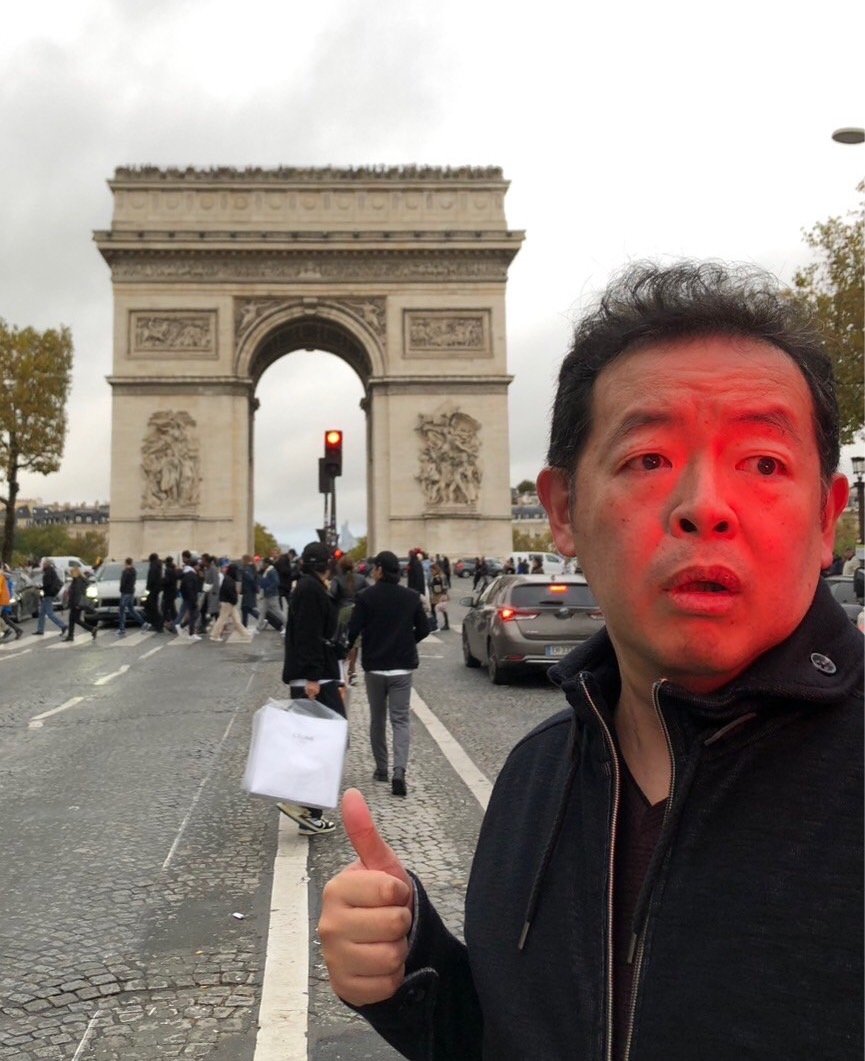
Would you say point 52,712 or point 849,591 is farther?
point 849,591

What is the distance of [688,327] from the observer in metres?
1.23

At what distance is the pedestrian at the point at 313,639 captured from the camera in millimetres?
7023

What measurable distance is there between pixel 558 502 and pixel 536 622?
11.5 metres

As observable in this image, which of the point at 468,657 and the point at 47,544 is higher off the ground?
the point at 47,544

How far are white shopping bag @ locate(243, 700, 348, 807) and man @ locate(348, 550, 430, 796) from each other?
308 cm

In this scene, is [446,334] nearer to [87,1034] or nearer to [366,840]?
[87,1034]

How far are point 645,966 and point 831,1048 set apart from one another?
0.18 meters

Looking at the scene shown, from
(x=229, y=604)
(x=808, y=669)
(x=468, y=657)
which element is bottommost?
(x=468, y=657)

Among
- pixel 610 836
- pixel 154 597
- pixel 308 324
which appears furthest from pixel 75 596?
pixel 308 324

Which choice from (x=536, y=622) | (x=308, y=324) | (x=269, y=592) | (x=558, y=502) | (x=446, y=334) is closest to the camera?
(x=558, y=502)

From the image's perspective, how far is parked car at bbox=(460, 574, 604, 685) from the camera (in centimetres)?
1273

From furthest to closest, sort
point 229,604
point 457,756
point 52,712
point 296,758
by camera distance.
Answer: point 229,604 → point 52,712 → point 457,756 → point 296,758

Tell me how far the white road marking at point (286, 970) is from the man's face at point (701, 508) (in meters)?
2.56

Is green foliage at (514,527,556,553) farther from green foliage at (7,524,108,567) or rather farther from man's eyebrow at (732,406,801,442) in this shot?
man's eyebrow at (732,406,801,442)
